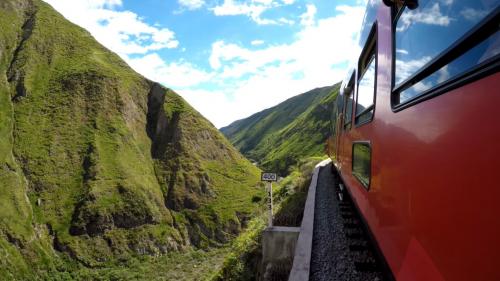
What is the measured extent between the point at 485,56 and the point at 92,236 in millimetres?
92823

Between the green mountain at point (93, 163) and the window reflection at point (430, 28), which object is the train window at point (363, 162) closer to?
the window reflection at point (430, 28)

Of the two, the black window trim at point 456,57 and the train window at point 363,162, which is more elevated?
the black window trim at point 456,57

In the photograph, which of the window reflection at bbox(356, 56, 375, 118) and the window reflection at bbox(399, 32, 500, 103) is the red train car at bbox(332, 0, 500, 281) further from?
A: the window reflection at bbox(356, 56, 375, 118)

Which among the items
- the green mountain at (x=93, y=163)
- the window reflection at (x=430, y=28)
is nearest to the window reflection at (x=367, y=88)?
the window reflection at (x=430, y=28)

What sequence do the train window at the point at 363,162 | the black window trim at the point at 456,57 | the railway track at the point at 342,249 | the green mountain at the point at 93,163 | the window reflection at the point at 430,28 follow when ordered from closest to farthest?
the black window trim at the point at 456,57 → the window reflection at the point at 430,28 → the train window at the point at 363,162 → the railway track at the point at 342,249 → the green mountain at the point at 93,163

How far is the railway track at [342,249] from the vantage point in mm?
5641

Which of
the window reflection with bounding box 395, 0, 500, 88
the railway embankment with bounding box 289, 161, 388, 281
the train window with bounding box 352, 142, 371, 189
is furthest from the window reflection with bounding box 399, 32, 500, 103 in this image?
the railway embankment with bounding box 289, 161, 388, 281

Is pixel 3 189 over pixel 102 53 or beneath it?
beneath

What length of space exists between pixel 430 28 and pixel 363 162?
3180 mm

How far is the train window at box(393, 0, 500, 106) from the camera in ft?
5.42

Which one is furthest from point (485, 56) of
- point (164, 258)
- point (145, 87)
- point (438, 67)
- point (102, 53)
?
point (102, 53)

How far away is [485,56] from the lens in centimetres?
166

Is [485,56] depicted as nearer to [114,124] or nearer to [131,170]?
[131,170]

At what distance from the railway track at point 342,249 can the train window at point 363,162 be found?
1.21 metres
